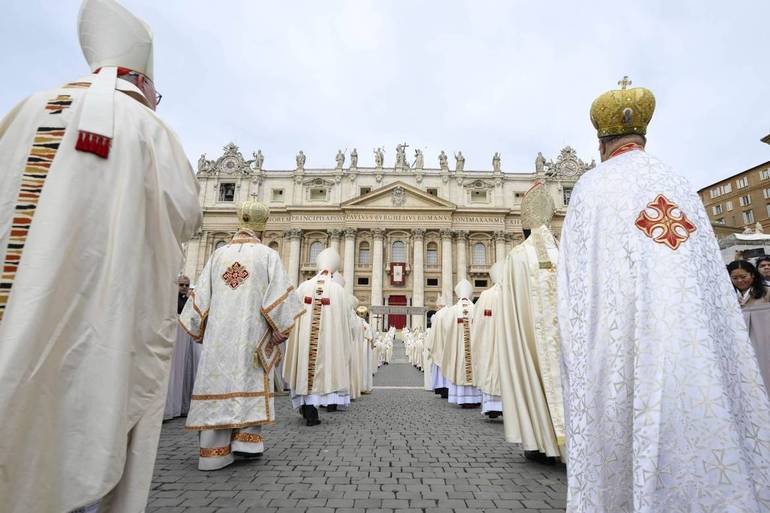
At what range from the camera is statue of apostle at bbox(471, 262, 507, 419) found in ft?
19.5

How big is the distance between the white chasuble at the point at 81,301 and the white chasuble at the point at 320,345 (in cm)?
427

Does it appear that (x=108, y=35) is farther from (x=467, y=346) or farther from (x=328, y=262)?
(x=467, y=346)

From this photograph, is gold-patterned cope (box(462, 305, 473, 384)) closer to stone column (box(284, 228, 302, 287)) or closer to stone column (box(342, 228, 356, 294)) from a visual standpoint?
stone column (box(342, 228, 356, 294))

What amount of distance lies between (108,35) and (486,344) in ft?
19.4

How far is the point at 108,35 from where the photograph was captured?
222 cm

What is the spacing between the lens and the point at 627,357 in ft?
6.19

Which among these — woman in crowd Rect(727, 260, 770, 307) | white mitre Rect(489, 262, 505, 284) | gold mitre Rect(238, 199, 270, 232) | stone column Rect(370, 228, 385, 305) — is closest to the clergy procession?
gold mitre Rect(238, 199, 270, 232)

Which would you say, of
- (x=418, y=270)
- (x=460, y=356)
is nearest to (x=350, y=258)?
(x=418, y=270)

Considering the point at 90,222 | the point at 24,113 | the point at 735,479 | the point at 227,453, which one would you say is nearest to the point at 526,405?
the point at 735,479

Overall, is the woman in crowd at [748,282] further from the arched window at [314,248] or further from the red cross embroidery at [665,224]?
the arched window at [314,248]

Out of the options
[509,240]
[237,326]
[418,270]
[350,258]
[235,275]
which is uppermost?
[509,240]

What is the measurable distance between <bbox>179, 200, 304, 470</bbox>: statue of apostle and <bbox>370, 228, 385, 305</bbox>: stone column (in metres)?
34.8

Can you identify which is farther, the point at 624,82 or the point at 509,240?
the point at 509,240

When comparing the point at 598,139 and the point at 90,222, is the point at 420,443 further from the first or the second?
the point at 90,222
